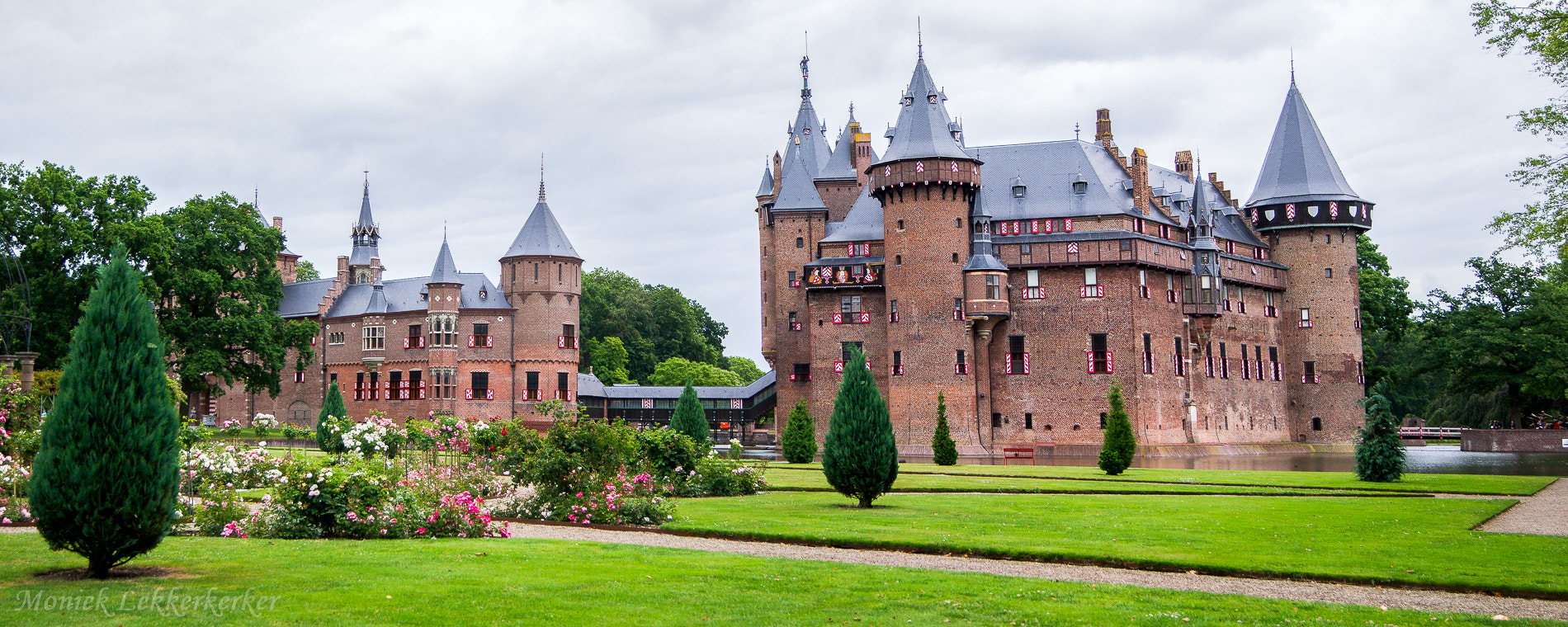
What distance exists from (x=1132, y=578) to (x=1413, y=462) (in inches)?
1602

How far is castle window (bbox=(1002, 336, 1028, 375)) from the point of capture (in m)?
58.1

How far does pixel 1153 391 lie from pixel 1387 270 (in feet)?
102

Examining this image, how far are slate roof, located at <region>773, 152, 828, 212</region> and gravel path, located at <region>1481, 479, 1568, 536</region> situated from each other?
41.3 meters

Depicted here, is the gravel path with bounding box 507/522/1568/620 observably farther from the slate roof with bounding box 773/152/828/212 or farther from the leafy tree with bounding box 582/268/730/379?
the leafy tree with bounding box 582/268/730/379

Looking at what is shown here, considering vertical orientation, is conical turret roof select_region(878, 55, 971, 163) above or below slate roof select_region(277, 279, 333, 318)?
above

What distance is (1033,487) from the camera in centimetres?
2933

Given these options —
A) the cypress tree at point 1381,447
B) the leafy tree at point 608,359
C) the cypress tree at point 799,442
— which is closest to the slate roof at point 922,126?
the cypress tree at point 799,442

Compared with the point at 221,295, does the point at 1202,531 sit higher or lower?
lower

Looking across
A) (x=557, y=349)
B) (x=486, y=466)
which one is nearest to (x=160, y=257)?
(x=557, y=349)

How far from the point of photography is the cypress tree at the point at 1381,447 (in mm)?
30984

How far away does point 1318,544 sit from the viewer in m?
16.5

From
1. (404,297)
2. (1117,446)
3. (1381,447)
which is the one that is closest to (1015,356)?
(1117,446)

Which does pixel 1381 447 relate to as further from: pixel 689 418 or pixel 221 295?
pixel 221 295

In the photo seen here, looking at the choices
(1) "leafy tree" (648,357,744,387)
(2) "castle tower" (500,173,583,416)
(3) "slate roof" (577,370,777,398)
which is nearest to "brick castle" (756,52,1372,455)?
(2) "castle tower" (500,173,583,416)
